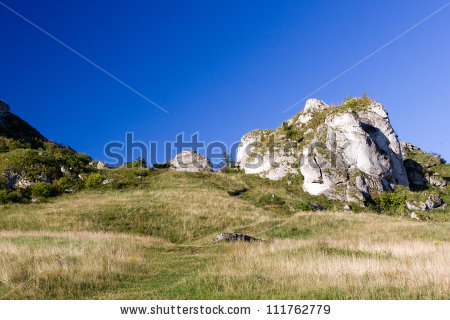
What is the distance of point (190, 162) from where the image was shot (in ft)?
249

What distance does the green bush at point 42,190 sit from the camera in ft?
114

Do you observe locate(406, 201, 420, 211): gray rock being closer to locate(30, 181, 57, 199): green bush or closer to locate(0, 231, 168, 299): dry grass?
locate(0, 231, 168, 299): dry grass

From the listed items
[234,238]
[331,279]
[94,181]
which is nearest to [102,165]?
[94,181]

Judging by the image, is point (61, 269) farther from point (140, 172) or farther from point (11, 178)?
point (140, 172)

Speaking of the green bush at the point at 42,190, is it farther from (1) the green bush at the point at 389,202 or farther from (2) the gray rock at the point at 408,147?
(2) the gray rock at the point at 408,147

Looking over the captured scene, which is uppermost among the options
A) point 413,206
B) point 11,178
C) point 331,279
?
point 11,178

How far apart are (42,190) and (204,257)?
97.1ft

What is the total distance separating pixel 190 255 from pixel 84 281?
7.46 meters

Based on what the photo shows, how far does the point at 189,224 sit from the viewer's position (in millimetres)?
27172

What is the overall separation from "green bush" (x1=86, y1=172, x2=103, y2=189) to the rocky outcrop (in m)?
32.5

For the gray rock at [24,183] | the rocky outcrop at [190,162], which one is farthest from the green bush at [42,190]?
the rocky outcrop at [190,162]
